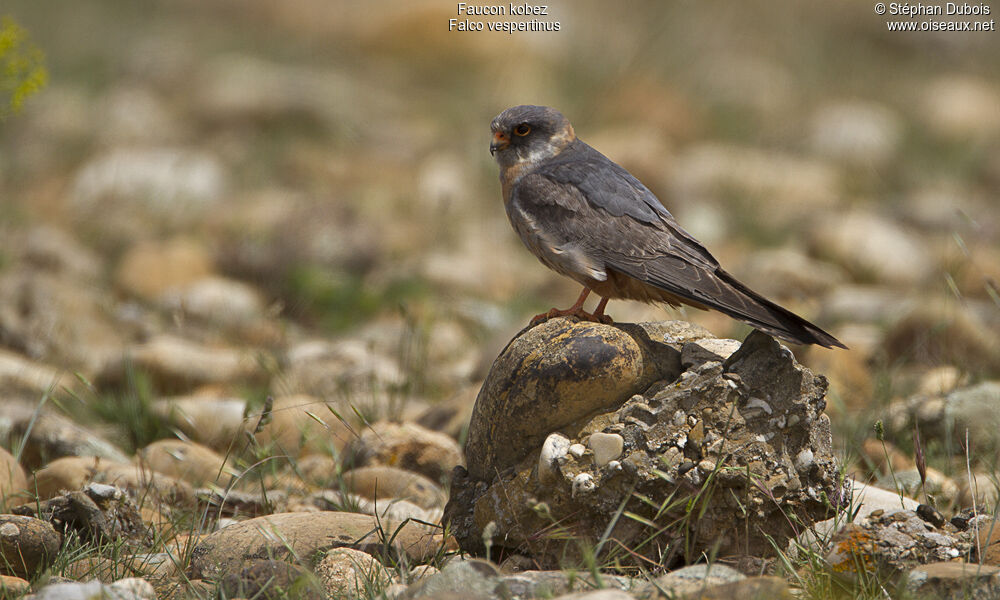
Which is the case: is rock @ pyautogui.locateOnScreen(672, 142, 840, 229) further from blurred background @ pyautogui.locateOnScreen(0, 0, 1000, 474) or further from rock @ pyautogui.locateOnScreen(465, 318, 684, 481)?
rock @ pyautogui.locateOnScreen(465, 318, 684, 481)

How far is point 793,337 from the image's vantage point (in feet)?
11.0

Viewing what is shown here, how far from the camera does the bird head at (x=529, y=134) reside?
178 inches

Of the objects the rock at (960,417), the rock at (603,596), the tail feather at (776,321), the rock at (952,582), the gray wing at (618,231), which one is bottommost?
→ the rock at (960,417)

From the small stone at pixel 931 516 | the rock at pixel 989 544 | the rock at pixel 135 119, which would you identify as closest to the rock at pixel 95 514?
the small stone at pixel 931 516

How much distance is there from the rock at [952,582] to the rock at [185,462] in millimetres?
2722

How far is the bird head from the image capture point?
14.9 ft

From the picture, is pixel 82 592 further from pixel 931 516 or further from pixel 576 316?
pixel 931 516

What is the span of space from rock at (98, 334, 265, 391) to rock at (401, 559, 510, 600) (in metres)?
3.00

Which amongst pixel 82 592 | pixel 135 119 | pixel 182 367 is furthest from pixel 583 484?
pixel 135 119

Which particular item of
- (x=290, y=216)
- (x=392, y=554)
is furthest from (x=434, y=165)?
(x=392, y=554)

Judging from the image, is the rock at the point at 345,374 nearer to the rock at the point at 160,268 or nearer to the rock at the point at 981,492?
the rock at the point at 160,268

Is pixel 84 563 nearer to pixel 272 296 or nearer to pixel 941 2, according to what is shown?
pixel 272 296

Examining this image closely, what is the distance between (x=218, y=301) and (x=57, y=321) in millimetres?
1065

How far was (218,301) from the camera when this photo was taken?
23.7ft
